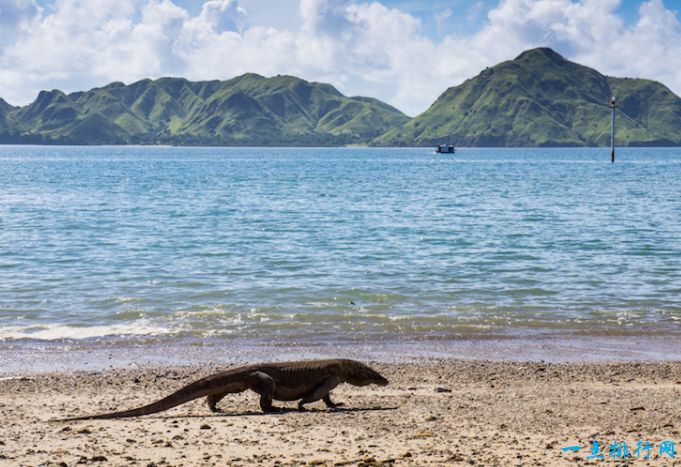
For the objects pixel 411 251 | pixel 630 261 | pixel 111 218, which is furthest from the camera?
pixel 111 218

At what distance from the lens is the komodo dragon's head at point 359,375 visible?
40.6ft

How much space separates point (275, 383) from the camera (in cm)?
1177

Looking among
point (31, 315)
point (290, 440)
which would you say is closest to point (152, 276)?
point (31, 315)

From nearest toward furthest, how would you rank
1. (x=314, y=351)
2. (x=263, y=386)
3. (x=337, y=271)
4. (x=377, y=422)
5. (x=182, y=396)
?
(x=377, y=422)
(x=182, y=396)
(x=263, y=386)
(x=314, y=351)
(x=337, y=271)

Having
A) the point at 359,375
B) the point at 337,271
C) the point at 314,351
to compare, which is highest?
the point at 359,375

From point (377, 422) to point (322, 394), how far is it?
1.34 metres

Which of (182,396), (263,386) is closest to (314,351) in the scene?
(263,386)

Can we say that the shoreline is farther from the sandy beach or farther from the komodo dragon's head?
the komodo dragon's head

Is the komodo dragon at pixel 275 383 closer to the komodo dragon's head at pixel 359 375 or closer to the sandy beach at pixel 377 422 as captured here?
the komodo dragon's head at pixel 359 375

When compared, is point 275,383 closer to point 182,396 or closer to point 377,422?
point 182,396

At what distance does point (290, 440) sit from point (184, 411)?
7.35 feet

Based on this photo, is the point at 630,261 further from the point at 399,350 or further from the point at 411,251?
the point at 399,350

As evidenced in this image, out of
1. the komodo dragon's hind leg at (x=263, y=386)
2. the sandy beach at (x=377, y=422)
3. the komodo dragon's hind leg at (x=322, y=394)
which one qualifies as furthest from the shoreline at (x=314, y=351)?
the komodo dragon's hind leg at (x=263, y=386)

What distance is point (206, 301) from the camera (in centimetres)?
2250
